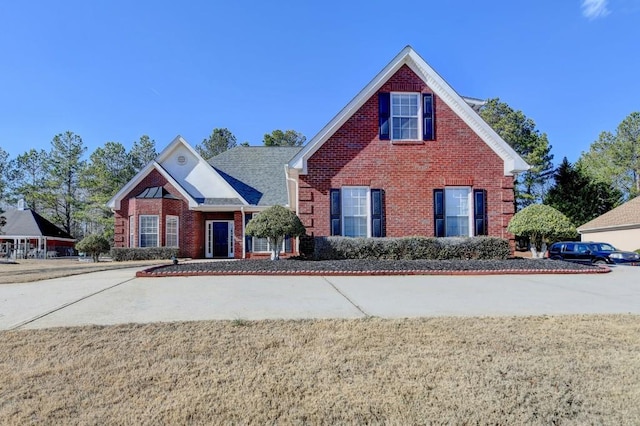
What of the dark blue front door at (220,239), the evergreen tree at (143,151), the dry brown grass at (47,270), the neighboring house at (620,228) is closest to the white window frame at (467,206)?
the dry brown grass at (47,270)

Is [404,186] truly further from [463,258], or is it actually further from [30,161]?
[30,161]

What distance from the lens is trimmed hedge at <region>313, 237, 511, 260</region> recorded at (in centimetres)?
1352

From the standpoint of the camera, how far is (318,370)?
3807 mm

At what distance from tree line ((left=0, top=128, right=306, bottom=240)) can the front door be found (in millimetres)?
20991

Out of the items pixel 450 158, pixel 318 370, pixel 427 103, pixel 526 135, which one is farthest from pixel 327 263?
pixel 526 135

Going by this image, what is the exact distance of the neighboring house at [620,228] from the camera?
26.4 metres

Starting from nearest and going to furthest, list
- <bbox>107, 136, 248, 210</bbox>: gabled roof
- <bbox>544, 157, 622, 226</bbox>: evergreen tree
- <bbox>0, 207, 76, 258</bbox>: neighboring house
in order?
<bbox>107, 136, 248, 210</bbox>: gabled roof → <bbox>544, 157, 622, 226</bbox>: evergreen tree → <bbox>0, 207, 76, 258</bbox>: neighboring house

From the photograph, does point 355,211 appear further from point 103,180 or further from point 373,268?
point 103,180

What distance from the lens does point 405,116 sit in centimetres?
1502

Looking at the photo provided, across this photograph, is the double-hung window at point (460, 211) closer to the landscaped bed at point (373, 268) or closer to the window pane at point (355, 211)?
the window pane at point (355, 211)

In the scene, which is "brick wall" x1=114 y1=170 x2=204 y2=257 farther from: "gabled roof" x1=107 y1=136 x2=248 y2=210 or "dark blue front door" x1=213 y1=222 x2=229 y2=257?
"dark blue front door" x1=213 y1=222 x2=229 y2=257

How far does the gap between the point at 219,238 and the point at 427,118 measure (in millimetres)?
13356

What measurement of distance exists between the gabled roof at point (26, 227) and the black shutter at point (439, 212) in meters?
36.4

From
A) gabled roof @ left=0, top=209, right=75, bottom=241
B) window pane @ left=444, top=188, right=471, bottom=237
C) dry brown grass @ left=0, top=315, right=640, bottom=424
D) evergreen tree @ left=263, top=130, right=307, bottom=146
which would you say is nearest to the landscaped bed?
window pane @ left=444, top=188, right=471, bottom=237
